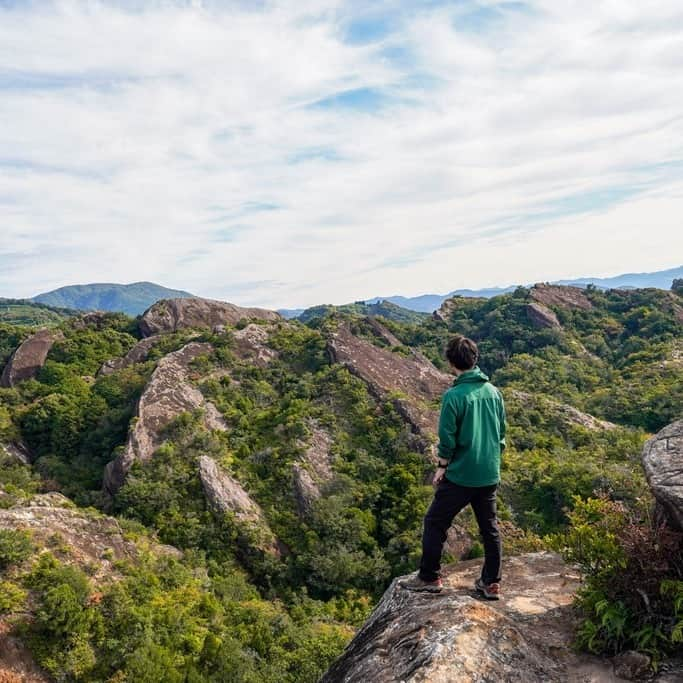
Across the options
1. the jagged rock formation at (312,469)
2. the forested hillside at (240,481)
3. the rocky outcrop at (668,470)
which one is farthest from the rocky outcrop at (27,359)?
the rocky outcrop at (668,470)

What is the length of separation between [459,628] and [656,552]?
2262 millimetres

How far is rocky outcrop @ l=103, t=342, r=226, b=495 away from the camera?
2605 centimetres

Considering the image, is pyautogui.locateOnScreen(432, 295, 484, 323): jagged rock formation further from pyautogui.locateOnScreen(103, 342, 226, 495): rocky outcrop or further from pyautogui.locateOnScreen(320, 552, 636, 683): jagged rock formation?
pyautogui.locateOnScreen(320, 552, 636, 683): jagged rock formation

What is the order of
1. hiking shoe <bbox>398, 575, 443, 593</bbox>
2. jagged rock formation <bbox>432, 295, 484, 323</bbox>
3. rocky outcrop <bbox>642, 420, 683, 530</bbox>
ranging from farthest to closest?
jagged rock formation <bbox>432, 295, 484, 323</bbox> → hiking shoe <bbox>398, 575, 443, 593</bbox> → rocky outcrop <bbox>642, 420, 683, 530</bbox>

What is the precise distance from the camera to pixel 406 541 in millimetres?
23000

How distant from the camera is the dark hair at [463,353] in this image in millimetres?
6199

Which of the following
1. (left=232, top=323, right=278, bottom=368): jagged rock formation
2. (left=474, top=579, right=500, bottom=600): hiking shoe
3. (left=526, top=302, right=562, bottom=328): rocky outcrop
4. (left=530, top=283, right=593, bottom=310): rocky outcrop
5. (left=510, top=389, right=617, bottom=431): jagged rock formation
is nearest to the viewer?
(left=474, top=579, right=500, bottom=600): hiking shoe

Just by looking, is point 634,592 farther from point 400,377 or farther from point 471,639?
point 400,377

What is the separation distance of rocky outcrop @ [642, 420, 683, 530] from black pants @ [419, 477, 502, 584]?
176 cm

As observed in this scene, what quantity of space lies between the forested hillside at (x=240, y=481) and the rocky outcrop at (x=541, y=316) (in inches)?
524

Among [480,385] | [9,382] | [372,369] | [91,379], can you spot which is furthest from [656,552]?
[9,382]

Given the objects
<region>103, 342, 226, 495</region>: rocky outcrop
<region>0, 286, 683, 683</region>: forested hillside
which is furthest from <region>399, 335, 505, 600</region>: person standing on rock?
<region>103, 342, 226, 495</region>: rocky outcrop

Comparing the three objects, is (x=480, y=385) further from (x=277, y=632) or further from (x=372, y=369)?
(x=372, y=369)

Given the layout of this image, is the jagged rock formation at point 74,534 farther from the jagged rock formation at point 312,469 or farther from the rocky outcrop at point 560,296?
the rocky outcrop at point 560,296
